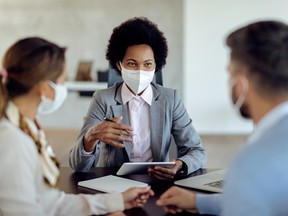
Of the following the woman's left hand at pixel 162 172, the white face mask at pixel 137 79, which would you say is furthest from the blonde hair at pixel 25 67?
the white face mask at pixel 137 79

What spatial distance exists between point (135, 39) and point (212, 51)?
4217 mm

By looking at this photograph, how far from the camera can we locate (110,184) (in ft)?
5.77

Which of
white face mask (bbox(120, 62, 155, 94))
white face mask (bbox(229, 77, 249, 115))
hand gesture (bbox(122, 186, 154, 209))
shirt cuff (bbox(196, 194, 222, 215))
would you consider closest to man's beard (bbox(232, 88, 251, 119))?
white face mask (bbox(229, 77, 249, 115))

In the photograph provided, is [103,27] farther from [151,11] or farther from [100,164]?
[100,164]

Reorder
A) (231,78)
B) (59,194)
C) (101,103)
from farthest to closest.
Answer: (101,103) < (59,194) < (231,78)

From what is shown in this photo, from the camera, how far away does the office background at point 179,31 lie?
629 cm

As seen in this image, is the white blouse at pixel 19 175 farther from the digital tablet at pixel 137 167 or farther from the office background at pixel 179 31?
the office background at pixel 179 31

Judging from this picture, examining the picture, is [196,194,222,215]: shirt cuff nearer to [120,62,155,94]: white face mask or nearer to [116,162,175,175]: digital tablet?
[116,162,175,175]: digital tablet

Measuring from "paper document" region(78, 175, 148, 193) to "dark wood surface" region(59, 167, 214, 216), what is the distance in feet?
0.10

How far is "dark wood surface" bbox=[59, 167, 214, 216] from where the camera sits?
4.87 feet

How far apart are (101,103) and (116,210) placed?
826 millimetres

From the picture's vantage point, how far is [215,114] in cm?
647

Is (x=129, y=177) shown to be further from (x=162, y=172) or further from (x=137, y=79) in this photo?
(x=137, y=79)

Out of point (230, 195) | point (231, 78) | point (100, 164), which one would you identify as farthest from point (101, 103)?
point (230, 195)
